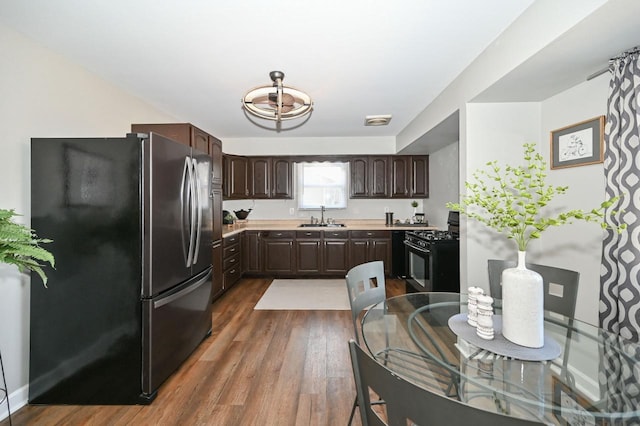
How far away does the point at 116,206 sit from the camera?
1.89 metres

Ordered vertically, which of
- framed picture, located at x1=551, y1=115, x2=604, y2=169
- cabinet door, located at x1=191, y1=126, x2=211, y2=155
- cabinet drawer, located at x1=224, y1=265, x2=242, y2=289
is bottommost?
cabinet drawer, located at x1=224, y1=265, x2=242, y2=289

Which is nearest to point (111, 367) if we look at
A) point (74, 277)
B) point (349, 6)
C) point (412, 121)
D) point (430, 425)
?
point (74, 277)

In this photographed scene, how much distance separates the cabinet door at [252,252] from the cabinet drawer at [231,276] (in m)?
0.23

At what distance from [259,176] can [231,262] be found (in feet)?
5.68

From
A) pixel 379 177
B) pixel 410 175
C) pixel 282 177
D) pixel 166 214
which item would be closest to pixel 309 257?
pixel 282 177

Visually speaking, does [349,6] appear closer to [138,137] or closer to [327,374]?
[138,137]

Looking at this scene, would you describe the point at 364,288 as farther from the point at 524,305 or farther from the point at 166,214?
the point at 166,214

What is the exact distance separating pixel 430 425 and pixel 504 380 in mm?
661

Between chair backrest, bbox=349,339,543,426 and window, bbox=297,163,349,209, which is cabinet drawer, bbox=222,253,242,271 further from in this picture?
chair backrest, bbox=349,339,543,426

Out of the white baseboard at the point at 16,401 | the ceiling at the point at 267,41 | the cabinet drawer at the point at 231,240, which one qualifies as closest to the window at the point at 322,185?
the cabinet drawer at the point at 231,240

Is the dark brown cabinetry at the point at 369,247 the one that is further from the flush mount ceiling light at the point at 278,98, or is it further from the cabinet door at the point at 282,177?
the flush mount ceiling light at the point at 278,98

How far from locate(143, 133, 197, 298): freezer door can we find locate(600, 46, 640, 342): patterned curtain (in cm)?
291

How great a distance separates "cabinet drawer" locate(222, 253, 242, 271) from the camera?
4.03m

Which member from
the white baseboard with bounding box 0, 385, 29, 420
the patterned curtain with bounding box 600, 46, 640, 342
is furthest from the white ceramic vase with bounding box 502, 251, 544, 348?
the white baseboard with bounding box 0, 385, 29, 420
